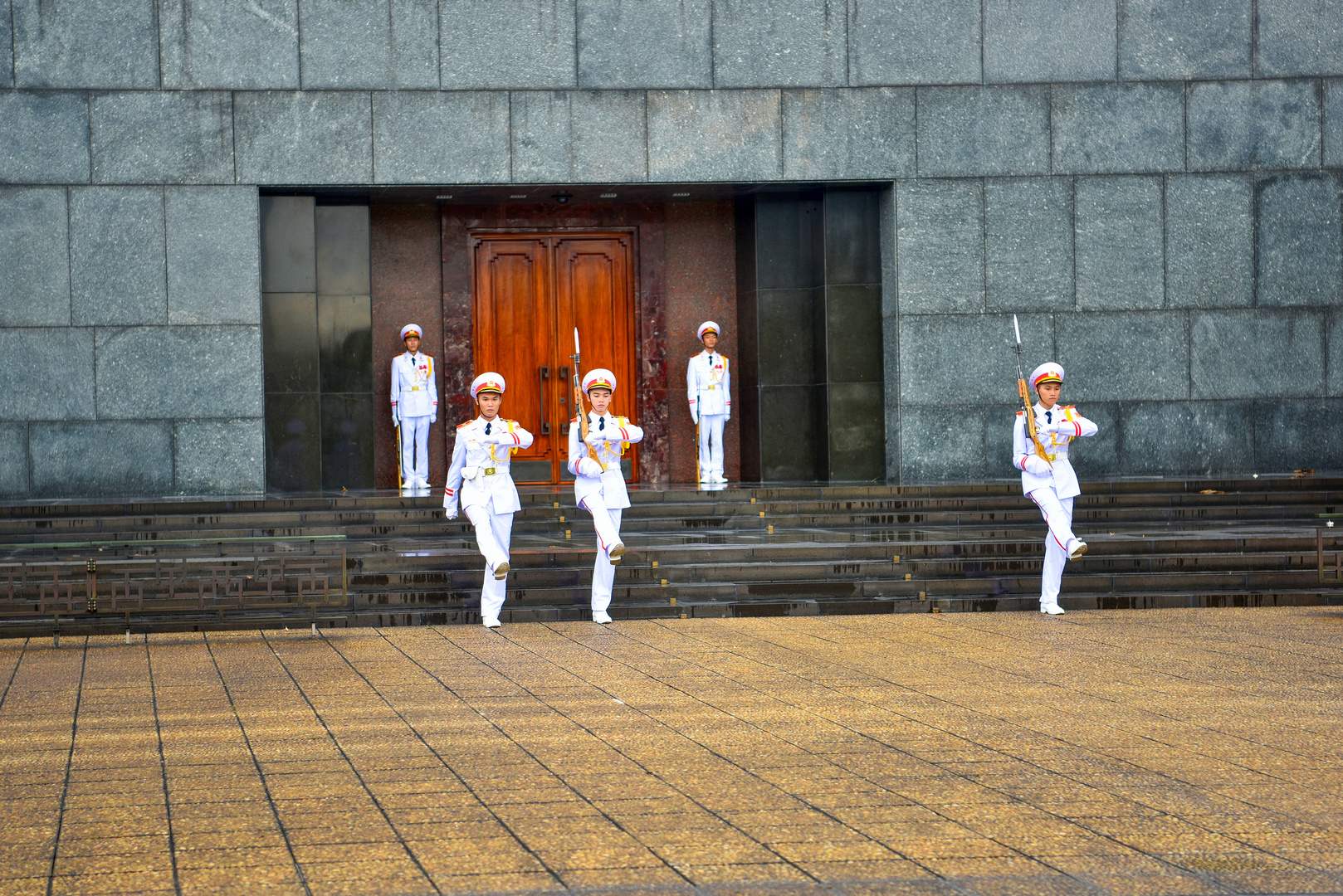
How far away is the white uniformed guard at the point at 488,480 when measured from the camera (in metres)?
11.3

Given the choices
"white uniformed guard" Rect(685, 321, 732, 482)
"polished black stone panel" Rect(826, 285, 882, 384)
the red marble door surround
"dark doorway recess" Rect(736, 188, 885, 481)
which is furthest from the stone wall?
"white uniformed guard" Rect(685, 321, 732, 482)

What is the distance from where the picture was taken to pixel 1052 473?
39.0 feet

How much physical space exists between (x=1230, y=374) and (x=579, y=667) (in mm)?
12556

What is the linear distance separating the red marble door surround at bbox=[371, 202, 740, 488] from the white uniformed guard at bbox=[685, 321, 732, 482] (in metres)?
1.44

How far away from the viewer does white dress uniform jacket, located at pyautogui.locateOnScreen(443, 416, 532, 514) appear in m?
11.4

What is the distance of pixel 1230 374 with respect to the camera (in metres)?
18.4

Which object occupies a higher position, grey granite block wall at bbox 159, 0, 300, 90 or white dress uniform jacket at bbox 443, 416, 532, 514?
grey granite block wall at bbox 159, 0, 300, 90

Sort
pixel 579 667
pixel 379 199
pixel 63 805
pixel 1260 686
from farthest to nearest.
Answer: pixel 379 199 → pixel 579 667 → pixel 1260 686 → pixel 63 805

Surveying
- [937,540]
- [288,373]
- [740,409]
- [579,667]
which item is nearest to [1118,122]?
[740,409]

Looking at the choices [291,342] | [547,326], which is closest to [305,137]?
[291,342]

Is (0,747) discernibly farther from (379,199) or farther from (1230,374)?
(1230,374)

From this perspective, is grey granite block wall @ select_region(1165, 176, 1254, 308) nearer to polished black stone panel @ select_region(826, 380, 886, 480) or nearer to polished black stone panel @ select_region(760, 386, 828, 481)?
polished black stone panel @ select_region(826, 380, 886, 480)

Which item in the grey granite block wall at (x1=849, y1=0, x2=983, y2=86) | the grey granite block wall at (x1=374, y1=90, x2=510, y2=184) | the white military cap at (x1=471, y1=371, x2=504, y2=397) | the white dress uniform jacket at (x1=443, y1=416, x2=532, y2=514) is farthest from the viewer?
the grey granite block wall at (x1=849, y1=0, x2=983, y2=86)

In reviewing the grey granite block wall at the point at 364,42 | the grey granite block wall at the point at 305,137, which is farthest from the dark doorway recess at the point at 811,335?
the grey granite block wall at the point at 305,137
